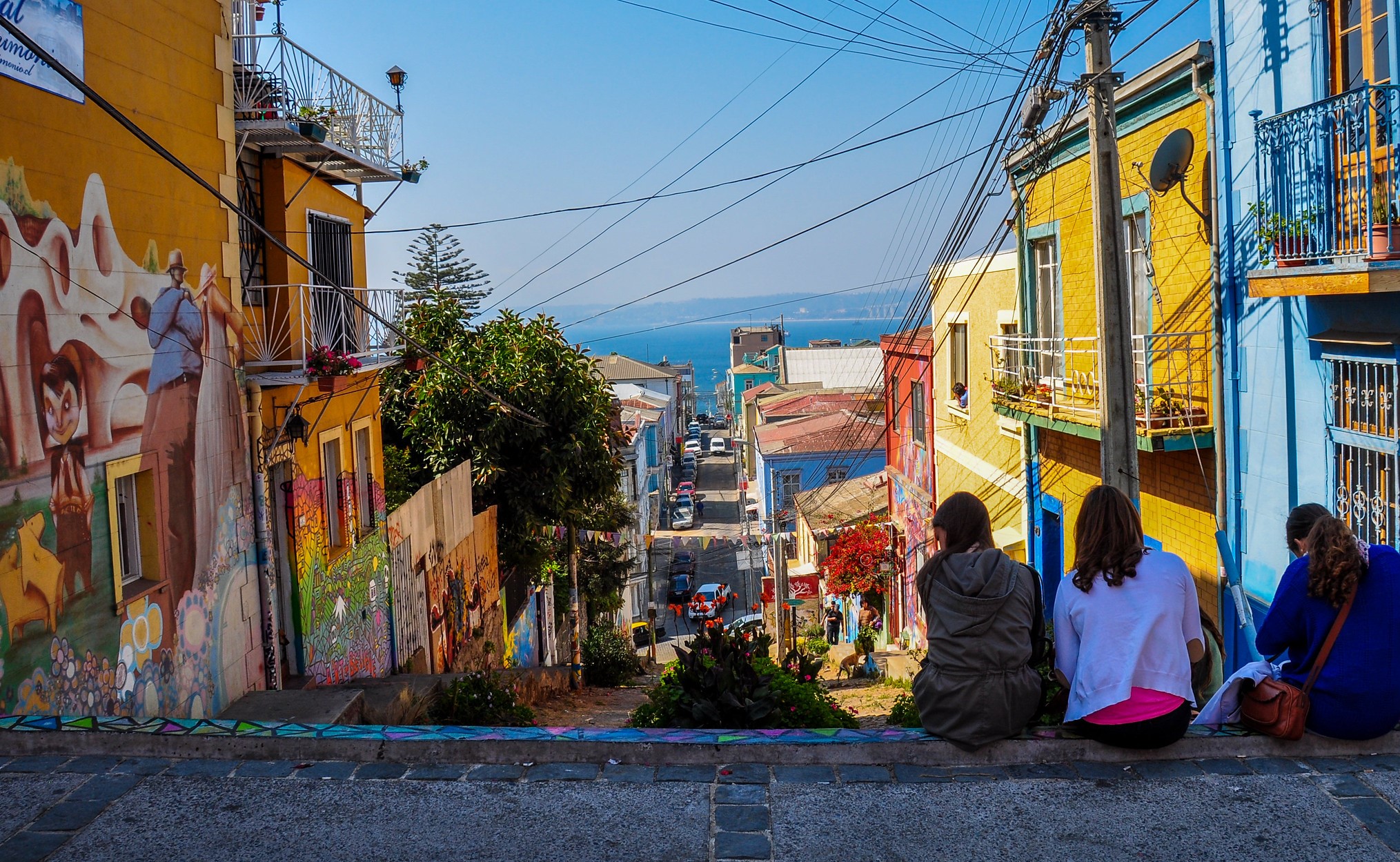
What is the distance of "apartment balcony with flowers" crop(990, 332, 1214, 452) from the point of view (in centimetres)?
1034

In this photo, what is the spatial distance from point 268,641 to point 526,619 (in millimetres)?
11963

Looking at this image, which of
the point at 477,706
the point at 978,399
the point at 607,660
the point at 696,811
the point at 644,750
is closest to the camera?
the point at 696,811

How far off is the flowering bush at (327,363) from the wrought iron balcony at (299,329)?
3.6 inches

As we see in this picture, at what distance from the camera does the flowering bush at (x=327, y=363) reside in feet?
34.1

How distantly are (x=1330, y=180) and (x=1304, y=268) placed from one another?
2.31ft

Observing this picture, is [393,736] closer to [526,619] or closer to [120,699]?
[120,699]

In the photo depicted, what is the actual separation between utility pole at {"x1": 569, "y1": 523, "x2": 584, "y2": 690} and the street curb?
52.9ft

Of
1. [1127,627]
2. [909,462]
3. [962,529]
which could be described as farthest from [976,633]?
[909,462]

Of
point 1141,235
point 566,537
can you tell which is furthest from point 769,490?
point 1141,235

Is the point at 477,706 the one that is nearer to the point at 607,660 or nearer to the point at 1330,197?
the point at 1330,197

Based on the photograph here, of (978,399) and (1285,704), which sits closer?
(1285,704)

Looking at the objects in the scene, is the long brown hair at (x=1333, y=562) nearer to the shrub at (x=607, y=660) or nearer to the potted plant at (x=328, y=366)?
the potted plant at (x=328, y=366)

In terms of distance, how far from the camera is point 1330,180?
786 centimetres

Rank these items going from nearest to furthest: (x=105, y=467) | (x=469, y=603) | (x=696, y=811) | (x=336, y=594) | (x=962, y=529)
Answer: (x=696, y=811), (x=962, y=529), (x=105, y=467), (x=336, y=594), (x=469, y=603)
